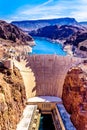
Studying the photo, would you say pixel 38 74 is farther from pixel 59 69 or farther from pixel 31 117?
pixel 31 117

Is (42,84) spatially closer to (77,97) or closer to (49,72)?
(49,72)

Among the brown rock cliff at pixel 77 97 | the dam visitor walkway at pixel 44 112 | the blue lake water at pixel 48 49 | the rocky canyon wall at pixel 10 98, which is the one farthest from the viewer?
the blue lake water at pixel 48 49

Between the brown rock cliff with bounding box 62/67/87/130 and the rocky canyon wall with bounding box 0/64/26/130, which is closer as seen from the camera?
the rocky canyon wall with bounding box 0/64/26/130

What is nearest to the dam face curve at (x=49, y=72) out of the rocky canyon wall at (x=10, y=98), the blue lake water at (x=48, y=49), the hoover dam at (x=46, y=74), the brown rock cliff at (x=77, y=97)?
the hoover dam at (x=46, y=74)

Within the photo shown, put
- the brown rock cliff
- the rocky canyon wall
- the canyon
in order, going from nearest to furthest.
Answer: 1. the rocky canyon wall
2. the canyon
3. the brown rock cliff

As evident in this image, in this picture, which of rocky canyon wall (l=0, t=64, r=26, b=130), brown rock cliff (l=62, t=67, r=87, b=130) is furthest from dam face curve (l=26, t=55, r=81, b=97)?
rocky canyon wall (l=0, t=64, r=26, b=130)

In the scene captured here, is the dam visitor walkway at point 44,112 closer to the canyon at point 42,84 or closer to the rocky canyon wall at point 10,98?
the canyon at point 42,84

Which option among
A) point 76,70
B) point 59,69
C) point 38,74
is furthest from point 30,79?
point 76,70

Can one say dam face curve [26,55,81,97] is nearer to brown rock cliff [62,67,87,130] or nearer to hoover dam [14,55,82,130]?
hoover dam [14,55,82,130]

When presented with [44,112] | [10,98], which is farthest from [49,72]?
[10,98]
